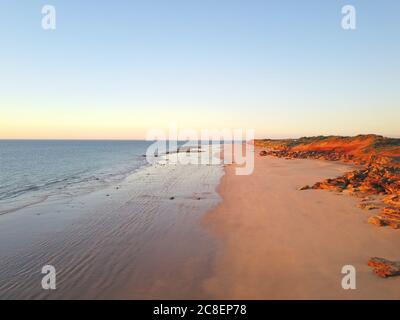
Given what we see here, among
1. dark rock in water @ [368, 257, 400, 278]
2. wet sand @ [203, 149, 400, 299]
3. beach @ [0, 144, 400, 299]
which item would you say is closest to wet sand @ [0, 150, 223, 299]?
beach @ [0, 144, 400, 299]

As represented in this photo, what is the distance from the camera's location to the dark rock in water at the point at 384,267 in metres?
7.41

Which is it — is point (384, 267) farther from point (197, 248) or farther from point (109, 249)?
point (109, 249)

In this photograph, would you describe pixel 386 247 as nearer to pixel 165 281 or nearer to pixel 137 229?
pixel 165 281

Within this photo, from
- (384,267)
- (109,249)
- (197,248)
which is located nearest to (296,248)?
(384,267)

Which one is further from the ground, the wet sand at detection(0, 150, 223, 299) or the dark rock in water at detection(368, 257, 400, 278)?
the dark rock in water at detection(368, 257, 400, 278)

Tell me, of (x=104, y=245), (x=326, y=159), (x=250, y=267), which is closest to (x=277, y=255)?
(x=250, y=267)

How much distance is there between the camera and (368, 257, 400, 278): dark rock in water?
741cm

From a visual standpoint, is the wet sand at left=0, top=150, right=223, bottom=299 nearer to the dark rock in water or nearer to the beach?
the beach

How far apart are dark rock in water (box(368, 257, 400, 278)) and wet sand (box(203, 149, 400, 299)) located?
0.63ft

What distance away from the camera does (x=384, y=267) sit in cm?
767

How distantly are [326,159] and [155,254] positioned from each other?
35474 mm

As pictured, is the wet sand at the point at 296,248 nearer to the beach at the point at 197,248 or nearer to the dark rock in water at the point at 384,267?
the beach at the point at 197,248

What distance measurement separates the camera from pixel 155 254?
9.60 meters

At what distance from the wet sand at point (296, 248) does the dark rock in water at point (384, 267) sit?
7.6 inches
